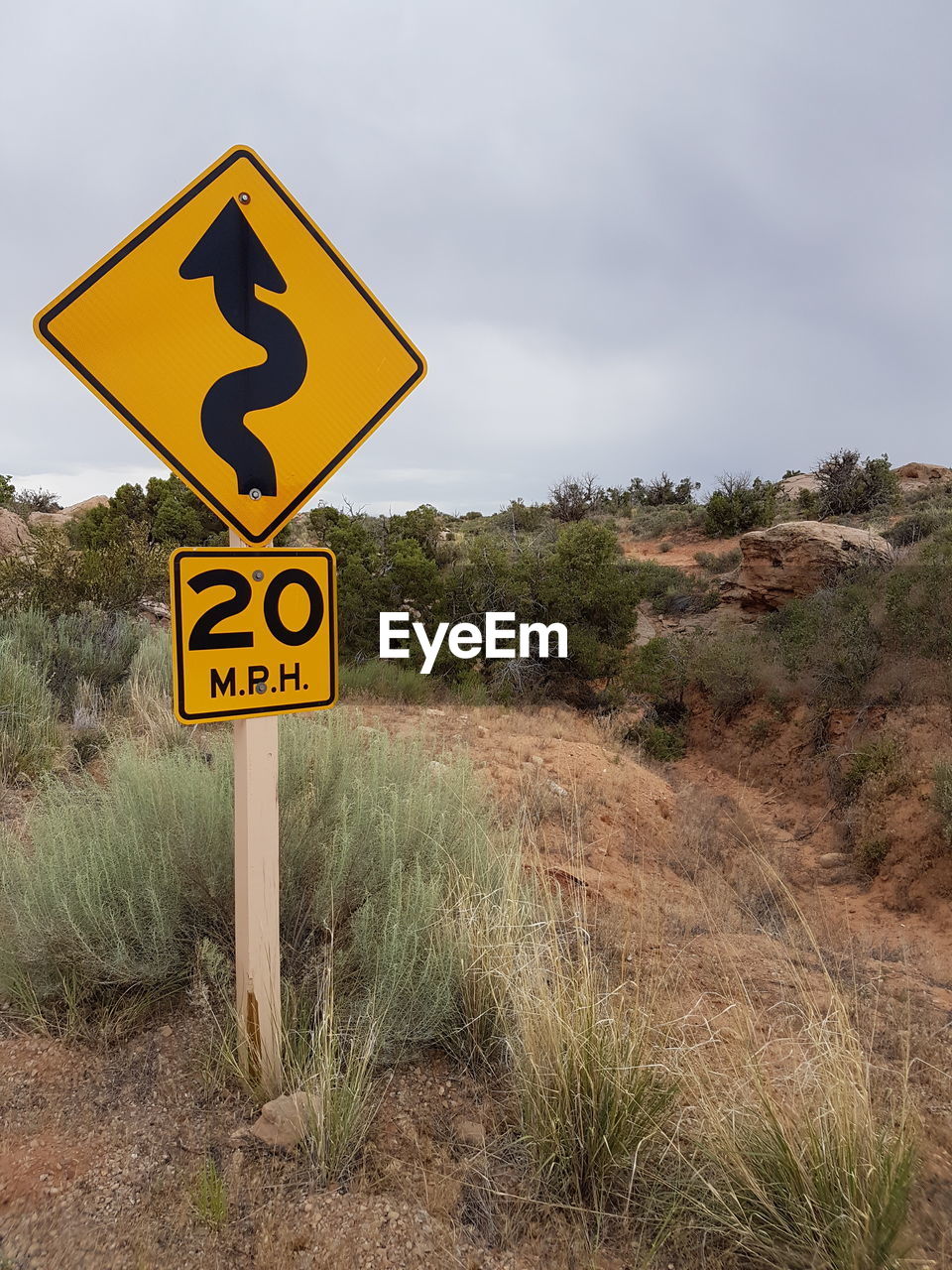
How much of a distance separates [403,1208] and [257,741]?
137cm

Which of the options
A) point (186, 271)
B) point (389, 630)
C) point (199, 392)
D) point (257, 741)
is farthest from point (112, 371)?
point (389, 630)

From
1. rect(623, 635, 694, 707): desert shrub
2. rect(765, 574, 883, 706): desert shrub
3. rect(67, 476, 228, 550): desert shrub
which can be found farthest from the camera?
rect(67, 476, 228, 550): desert shrub

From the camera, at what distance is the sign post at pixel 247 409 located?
2254mm

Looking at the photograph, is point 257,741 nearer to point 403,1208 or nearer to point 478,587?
point 403,1208

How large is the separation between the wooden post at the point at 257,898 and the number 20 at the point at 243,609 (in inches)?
6.0

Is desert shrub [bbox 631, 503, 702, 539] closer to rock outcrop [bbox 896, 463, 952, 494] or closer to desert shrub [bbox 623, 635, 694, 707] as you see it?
rock outcrop [bbox 896, 463, 952, 494]

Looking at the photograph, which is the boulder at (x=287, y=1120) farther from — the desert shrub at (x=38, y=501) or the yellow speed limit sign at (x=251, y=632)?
the desert shrub at (x=38, y=501)

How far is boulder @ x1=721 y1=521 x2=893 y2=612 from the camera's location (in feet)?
55.9

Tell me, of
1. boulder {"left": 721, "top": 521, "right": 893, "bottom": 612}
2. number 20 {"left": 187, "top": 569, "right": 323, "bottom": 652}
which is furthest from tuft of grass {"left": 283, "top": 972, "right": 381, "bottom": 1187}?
boulder {"left": 721, "top": 521, "right": 893, "bottom": 612}

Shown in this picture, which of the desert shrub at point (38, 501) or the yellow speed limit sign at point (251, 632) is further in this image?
the desert shrub at point (38, 501)

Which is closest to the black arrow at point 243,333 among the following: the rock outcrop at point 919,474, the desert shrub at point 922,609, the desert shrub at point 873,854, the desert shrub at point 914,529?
the desert shrub at point 873,854

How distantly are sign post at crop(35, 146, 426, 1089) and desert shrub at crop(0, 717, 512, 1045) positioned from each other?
24.2 inches

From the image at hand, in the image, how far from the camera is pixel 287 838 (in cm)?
367

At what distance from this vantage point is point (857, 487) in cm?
2769
